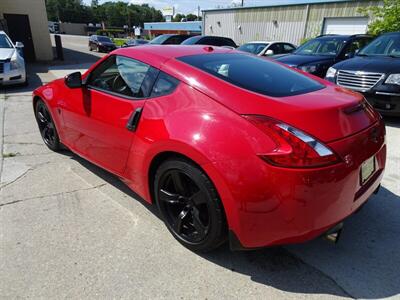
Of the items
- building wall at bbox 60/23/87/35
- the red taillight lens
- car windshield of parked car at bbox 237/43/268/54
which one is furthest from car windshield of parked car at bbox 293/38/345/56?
building wall at bbox 60/23/87/35

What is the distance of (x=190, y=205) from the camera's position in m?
2.37

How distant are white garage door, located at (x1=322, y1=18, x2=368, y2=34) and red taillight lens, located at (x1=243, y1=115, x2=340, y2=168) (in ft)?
70.3

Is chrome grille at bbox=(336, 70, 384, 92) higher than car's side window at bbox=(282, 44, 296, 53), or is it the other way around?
chrome grille at bbox=(336, 70, 384, 92)

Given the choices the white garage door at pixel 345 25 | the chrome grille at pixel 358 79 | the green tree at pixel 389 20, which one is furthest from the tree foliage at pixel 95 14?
the chrome grille at pixel 358 79

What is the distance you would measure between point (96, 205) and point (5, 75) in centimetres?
768

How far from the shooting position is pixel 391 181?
357cm

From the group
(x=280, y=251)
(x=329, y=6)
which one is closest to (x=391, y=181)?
(x=280, y=251)

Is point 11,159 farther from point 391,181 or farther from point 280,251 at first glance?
point 391,181

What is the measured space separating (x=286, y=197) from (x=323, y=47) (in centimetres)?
775

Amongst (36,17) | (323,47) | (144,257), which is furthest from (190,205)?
(36,17)

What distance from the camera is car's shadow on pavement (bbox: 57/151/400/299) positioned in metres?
2.14

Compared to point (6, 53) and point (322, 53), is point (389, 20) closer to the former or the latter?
point (322, 53)

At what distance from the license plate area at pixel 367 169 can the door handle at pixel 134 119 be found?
1642mm

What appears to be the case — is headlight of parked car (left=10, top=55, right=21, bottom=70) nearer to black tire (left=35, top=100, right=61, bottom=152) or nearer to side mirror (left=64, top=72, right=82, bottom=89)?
black tire (left=35, top=100, right=61, bottom=152)
